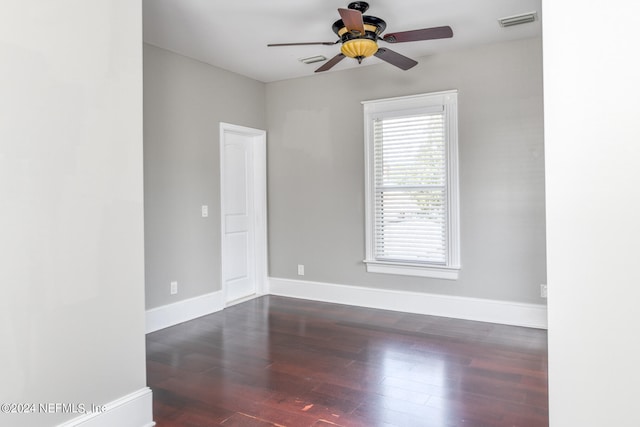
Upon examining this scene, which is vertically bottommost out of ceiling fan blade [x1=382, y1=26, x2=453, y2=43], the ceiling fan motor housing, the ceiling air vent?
ceiling fan blade [x1=382, y1=26, x2=453, y2=43]

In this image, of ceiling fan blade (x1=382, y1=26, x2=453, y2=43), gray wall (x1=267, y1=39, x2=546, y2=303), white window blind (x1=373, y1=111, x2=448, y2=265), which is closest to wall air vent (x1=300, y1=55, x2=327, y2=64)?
gray wall (x1=267, y1=39, x2=546, y2=303)

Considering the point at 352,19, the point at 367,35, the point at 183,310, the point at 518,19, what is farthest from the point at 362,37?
the point at 183,310

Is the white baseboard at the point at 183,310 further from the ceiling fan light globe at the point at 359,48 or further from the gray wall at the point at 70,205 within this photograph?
the ceiling fan light globe at the point at 359,48

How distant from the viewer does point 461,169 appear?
4.21 m

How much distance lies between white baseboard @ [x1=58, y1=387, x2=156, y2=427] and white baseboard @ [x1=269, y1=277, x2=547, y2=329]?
2906mm

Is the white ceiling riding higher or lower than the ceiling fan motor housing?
higher

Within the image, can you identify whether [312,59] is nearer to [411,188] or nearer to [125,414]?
[411,188]

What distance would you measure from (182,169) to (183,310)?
1475 millimetres

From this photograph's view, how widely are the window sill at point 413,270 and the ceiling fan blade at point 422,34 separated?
Result: 232cm

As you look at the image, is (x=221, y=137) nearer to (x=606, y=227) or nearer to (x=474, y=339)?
(x=474, y=339)

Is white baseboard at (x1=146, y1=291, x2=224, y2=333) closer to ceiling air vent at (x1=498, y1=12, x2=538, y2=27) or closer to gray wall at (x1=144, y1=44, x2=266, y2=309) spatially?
gray wall at (x1=144, y1=44, x2=266, y2=309)

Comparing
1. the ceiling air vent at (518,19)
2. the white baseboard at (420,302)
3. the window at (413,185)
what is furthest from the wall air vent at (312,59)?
the white baseboard at (420,302)

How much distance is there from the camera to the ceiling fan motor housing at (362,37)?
3.14 m

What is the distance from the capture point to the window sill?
4.29 m
